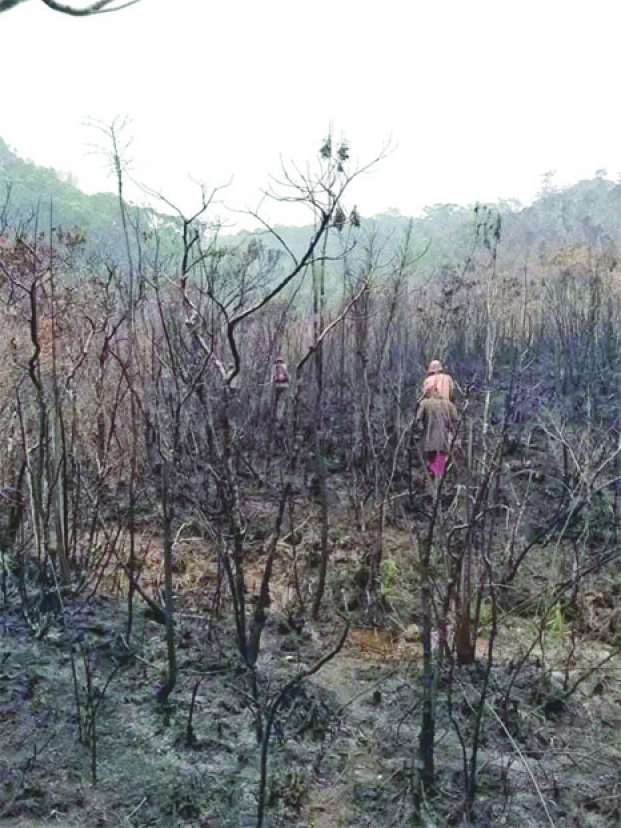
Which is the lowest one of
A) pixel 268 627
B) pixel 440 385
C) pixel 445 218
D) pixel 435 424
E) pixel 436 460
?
pixel 268 627

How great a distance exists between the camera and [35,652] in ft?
12.4

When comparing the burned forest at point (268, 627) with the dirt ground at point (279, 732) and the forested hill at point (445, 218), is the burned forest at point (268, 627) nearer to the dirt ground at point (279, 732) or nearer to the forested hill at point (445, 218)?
the dirt ground at point (279, 732)

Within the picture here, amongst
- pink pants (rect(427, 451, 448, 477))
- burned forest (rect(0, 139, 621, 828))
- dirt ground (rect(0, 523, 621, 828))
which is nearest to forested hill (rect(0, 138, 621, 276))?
pink pants (rect(427, 451, 448, 477))

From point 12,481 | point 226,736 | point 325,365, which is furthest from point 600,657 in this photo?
point 325,365

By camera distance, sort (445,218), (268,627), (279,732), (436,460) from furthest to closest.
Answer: (445,218) < (436,460) < (268,627) < (279,732)

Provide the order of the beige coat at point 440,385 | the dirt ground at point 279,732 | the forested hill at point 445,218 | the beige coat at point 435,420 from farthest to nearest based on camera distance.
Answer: the forested hill at point 445,218 < the beige coat at point 440,385 < the beige coat at point 435,420 < the dirt ground at point 279,732

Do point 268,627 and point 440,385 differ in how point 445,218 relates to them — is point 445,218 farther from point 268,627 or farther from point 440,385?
point 268,627

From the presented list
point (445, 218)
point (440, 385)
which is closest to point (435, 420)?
point (440, 385)

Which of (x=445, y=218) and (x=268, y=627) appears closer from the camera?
(x=268, y=627)

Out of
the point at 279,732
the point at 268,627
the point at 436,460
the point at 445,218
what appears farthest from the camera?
the point at 445,218

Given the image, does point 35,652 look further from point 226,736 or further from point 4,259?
point 4,259

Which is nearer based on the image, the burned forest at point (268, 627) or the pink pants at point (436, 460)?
the burned forest at point (268, 627)

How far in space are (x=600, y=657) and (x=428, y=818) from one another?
7.08 ft

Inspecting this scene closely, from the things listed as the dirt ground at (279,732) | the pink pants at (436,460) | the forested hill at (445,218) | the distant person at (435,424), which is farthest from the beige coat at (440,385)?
the forested hill at (445,218)
